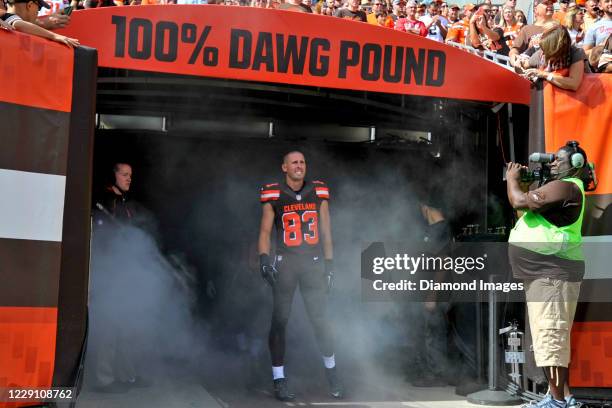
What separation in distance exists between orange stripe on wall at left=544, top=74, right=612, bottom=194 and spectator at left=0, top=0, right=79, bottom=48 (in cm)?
352

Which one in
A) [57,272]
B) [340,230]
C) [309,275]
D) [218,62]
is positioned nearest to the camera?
[57,272]

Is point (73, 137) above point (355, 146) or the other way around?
the other way around

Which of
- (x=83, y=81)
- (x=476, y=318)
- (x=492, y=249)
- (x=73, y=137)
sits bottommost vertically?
(x=476, y=318)

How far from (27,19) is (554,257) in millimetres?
3789

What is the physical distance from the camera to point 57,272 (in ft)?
14.3

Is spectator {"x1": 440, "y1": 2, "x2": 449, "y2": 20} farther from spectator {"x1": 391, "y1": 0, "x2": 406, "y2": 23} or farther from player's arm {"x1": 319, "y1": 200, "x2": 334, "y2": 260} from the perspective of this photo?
player's arm {"x1": 319, "y1": 200, "x2": 334, "y2": 260}

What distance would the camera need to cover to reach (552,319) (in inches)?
193

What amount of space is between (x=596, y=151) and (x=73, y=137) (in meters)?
3.78

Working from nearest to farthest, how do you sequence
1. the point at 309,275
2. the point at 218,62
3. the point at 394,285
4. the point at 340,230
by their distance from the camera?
1. the point at 218,62
2. the point at 309,275
3. the point at 394,285
4. the point at 340,230

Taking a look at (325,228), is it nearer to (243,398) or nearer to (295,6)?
(243,398)

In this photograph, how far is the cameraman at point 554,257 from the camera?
487cm

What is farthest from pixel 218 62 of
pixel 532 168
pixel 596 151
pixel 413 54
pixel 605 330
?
pixel 605 330

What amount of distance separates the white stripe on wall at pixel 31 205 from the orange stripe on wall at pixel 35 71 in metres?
0.44

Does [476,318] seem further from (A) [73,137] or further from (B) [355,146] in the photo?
(A) [73,137]
